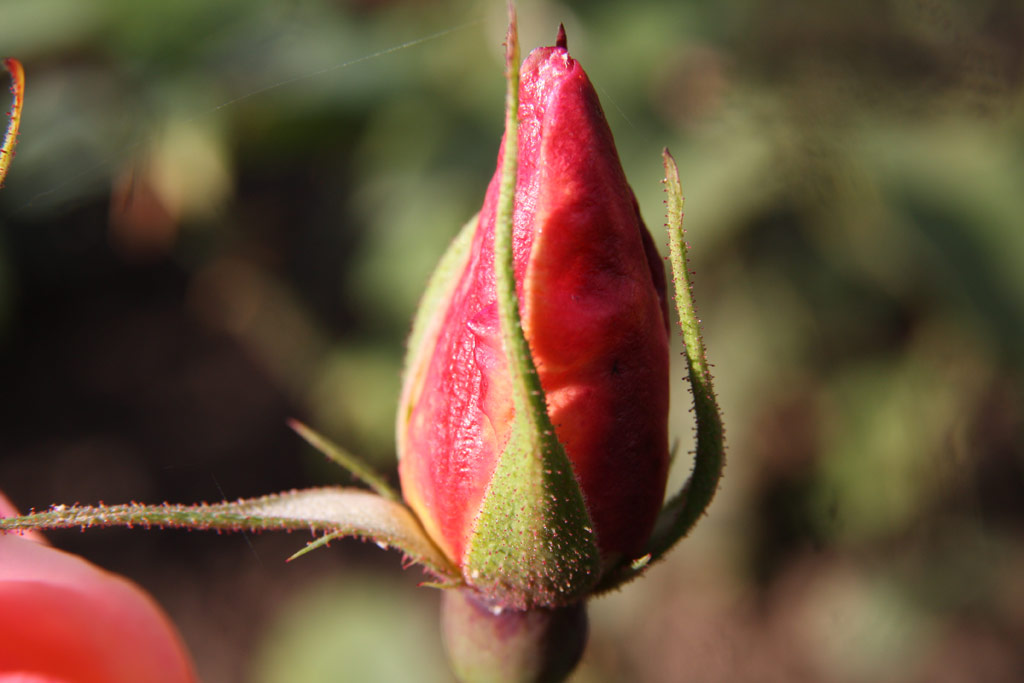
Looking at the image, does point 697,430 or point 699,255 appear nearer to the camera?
point 697,430

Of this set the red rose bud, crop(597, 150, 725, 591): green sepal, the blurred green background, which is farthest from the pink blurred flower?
the blurred green background

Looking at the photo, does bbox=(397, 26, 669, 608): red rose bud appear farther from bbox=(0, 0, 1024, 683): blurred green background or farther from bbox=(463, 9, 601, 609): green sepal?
bbox=(0, 0, 1024, 683): blurred green background

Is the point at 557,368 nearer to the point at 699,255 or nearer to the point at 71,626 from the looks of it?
the point at 71,626

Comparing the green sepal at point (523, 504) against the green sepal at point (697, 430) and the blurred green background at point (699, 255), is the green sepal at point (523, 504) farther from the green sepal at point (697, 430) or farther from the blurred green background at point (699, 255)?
the blurred green background at point (699, 255)

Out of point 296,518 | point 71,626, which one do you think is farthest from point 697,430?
point 71,626

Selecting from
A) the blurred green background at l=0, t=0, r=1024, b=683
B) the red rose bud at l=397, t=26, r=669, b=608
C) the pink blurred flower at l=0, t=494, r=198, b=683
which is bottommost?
the blurred green background at l=0, t=0, r=1024, b=683

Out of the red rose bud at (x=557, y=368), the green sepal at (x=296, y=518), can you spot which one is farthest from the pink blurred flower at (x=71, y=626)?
the red rose bud at (x=557, y=368)
